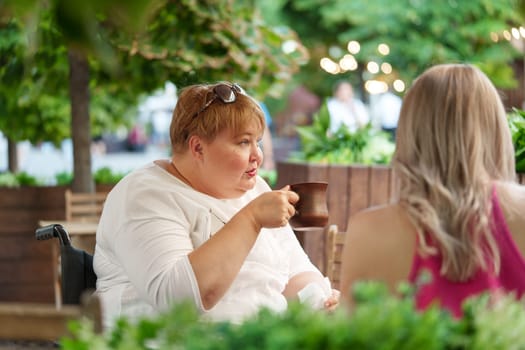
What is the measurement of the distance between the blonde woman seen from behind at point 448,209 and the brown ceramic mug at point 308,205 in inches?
23.1

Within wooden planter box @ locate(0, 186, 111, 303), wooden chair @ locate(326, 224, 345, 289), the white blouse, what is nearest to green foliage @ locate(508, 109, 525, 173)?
wooden chair @ locate(326, 224, 345, 289)

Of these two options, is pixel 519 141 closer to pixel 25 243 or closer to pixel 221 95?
pixel 221 95

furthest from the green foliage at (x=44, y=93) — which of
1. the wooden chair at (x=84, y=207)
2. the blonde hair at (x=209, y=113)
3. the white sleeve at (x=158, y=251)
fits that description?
the white sleeve at (x=158, y=251)

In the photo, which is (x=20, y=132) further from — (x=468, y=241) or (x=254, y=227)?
(x=468, y=241)

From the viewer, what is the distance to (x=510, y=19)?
1308 centimetres

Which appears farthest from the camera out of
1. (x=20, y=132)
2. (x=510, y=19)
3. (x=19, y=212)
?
(x=510, y=19)

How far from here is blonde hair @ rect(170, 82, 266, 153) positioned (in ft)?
8.78

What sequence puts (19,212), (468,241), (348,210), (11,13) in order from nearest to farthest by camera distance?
(11,13) < (468,241) < (348,210) < (19,212)

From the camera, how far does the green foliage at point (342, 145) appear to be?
6.86 metres

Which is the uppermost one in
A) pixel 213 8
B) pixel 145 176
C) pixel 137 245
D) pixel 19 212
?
pixel 213 8

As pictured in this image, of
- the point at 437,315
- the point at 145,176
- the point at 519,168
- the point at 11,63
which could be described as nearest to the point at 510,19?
the point at 11,63

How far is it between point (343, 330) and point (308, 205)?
1.44 metres

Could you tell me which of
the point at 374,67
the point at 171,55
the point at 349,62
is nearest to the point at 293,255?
the point at 171,55

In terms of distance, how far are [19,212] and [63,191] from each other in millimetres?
394
